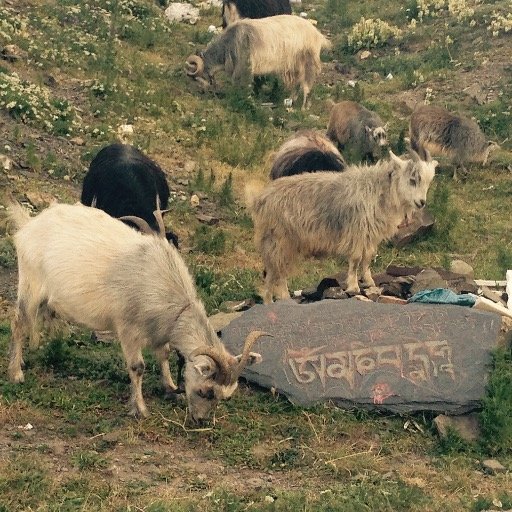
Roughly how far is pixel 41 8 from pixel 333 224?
10441 millimetres

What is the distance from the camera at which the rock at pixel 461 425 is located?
7337 mm

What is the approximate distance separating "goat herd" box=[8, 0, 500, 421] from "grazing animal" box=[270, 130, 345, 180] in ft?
0.05

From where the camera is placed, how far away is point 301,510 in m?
6.11

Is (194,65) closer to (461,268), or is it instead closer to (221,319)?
(461,268)

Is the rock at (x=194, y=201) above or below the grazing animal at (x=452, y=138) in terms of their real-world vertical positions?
below

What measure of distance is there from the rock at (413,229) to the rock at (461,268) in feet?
3.84

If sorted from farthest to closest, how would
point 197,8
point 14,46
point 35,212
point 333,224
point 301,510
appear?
1. point 197,8
2. point 14,46
3. point 35,212
4. point 333,224
5. point 301,510

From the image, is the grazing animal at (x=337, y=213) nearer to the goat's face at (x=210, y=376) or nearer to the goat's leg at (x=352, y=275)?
the goat's leg at (x=352, y=275)

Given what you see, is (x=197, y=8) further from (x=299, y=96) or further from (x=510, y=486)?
(x=510, y=486)

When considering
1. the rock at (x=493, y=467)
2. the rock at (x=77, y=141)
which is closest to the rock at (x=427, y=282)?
the rock at (x=493, y=467)

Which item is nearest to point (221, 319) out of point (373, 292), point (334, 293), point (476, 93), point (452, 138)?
point (334, 293)

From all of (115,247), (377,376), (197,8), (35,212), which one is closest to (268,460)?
(377,376)

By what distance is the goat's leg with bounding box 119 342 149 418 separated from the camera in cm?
739

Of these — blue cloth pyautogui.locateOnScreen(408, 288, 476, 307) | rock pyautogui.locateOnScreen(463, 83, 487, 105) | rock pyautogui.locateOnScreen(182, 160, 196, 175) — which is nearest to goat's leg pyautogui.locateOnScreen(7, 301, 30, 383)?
blue cloth pyautogui.locateOnScreen(408, 288, 476, 307)
